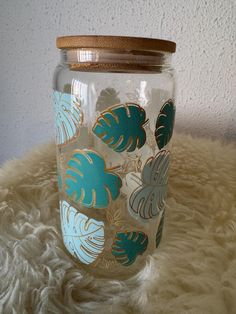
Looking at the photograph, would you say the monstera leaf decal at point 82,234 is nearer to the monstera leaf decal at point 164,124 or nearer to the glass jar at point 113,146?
the glass jar at point 113,146

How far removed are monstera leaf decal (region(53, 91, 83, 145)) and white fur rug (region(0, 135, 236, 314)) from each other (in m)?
0.13

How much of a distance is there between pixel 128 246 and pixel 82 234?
Answer: 0.05 m

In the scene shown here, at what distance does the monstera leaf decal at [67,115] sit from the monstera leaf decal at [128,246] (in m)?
0.12

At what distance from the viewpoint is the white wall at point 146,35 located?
0.48m

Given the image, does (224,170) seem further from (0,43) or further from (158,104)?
(0,43)

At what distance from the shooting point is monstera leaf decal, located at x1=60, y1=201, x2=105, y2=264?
0.34m

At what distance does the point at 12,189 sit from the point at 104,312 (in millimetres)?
212

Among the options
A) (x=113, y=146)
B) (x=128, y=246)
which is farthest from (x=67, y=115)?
(x=128, y=246)

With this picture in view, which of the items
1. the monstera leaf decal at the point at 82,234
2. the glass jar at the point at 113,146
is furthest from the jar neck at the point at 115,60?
the monstera leaf decal at the point at 82,234

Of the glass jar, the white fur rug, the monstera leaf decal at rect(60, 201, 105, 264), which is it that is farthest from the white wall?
the monstera leaf decal at rect(60, 201, 105, 264)

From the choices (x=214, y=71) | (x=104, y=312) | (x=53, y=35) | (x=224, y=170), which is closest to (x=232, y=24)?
(x=214, y=71)

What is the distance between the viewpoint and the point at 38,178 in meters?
0.45

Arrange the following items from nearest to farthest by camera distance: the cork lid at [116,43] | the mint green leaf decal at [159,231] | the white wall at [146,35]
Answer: the cork lid at [116,43]
the mint green leaf decal at [159,231]
the white wall at [146,35]

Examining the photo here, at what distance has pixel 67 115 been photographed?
31cm
